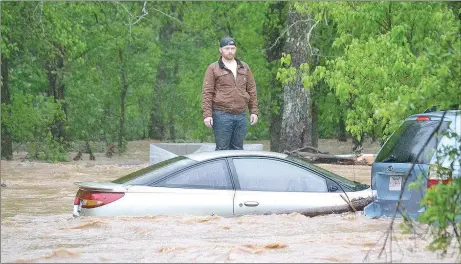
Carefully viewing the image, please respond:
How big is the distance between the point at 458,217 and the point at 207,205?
3.36 meters

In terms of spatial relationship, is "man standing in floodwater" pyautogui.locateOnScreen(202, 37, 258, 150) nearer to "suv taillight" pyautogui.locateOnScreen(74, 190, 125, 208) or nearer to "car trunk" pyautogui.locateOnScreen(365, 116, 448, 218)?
"car trunk" pyautogui.locateOnScreen(365, 116, 448, 218)

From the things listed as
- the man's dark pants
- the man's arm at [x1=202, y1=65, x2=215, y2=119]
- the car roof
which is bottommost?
the car roof

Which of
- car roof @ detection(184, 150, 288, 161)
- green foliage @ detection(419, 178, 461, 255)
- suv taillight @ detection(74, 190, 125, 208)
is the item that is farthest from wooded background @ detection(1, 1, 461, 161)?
green foliage @ detection(419, 178, 461, 255)

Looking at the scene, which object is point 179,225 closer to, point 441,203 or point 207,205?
point 207,205

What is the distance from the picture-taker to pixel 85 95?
38.7 meters

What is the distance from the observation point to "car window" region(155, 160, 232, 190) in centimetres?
1162

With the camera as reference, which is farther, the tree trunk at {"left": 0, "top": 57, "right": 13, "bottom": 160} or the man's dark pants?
the tree trunk at {"left": 0, "top": 57, "right": 13, "bottom": 160}

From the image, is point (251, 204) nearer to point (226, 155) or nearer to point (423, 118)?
point (226, 155)

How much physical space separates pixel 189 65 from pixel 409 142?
34.7 metres

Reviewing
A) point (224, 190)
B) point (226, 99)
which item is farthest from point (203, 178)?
point (226, 99)

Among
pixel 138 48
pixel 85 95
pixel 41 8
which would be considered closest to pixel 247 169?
pixel 41 8

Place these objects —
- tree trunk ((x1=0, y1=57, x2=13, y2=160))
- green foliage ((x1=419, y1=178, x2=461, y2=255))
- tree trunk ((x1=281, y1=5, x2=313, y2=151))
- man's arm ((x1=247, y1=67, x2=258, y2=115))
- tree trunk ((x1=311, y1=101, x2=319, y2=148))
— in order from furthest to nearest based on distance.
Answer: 1. tree trunk ((x1=311, y1=101, x2=319, y2=148))
2. tree trunk ((x1=0, y1=57, x2=13, y2=160))
3. tree trunk ((x1=281, y1=5, x2=313, y2=151))
4. man's arm ((x1=247, y1=67, x2=258, y2=115))
5. green foliage ((x1=419, y1=178, x2=461, y2=255))

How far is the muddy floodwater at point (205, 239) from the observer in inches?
352

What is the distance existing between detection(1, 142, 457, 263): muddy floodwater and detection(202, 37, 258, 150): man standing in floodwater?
8.02 feet
